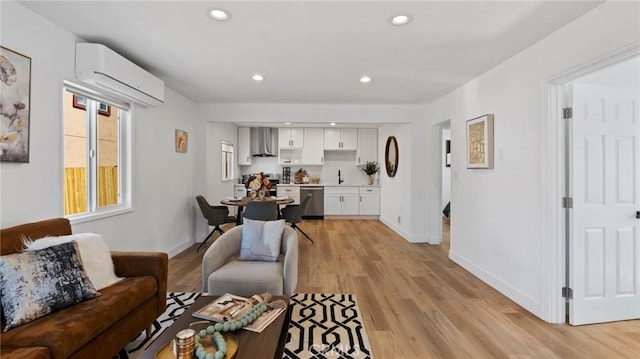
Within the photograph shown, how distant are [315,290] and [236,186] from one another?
194 inches

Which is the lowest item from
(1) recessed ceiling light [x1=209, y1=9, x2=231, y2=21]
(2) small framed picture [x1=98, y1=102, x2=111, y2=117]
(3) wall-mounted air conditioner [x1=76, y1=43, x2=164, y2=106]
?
(2) small framed picture [x1=98, y1=102, x2=111, y2=117]

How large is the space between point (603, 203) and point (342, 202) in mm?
5393

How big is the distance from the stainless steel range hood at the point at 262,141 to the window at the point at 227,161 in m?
0.69

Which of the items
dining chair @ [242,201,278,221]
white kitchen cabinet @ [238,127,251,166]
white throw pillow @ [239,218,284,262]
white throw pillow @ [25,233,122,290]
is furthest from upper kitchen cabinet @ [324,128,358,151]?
white throw pillow @ [25,233,122,290]

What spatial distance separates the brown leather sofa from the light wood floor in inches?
40.4

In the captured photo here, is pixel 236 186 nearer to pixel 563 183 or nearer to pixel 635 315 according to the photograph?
pixel 563 183

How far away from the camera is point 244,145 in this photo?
763 centimetres

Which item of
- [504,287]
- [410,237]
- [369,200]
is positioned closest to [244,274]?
[504,287]

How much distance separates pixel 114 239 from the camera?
119 inches

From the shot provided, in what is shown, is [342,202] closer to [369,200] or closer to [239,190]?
[369,200]

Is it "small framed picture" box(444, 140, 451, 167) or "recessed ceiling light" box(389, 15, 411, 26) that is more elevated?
"recessed ceiling light" box(389, 15, 411, 26)

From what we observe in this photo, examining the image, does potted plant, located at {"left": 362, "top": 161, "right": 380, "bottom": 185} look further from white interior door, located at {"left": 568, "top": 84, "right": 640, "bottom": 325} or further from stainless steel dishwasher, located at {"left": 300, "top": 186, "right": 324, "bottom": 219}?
white interior door, located at {"left": 568, "top": 84, "right": 640, "bottom": 325}

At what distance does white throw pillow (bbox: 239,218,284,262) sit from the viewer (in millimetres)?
2743

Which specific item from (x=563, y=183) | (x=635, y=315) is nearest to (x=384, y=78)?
(x=563, y=183)
